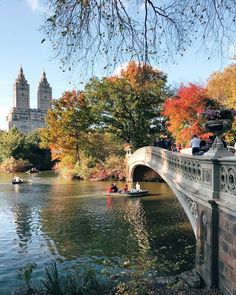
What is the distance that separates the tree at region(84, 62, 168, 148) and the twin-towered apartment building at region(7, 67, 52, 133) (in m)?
121

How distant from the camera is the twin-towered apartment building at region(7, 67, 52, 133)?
166875 millimetres

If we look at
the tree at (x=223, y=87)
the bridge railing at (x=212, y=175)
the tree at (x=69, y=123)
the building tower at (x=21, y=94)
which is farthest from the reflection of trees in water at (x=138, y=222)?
the building tower at (x=21, y=94)

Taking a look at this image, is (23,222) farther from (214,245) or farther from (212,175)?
(212,175)

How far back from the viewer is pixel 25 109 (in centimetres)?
17262

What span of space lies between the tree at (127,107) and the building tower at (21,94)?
129 m

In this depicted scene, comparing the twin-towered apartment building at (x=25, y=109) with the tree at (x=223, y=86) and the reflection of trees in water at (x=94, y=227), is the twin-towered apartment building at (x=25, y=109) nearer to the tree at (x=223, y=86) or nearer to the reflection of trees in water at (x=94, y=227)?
the tree at (x=223, y=86)

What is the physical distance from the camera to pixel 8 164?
67.7 m

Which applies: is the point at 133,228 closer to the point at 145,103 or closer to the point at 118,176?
the point at 118,176

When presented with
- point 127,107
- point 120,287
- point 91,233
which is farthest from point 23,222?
point 127,107

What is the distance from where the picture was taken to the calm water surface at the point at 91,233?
13.9 metres

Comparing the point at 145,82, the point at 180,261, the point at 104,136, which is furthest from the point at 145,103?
the point at 145,82

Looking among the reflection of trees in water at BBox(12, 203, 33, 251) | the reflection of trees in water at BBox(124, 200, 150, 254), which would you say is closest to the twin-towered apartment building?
the reflection of trees in water at BBox(12, 203, 33, 251)

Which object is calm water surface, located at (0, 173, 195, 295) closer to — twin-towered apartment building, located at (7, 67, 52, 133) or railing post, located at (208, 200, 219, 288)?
railing post, located at (208, 200, 219, 288)

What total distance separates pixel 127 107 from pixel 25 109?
131842 millimetres
